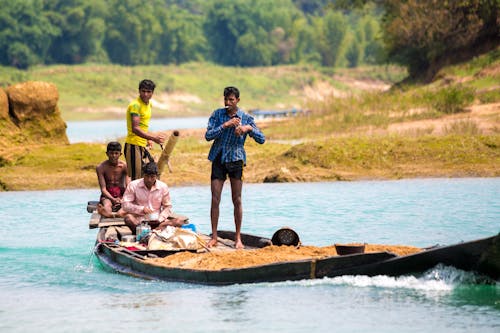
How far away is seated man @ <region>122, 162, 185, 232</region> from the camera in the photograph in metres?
12.4

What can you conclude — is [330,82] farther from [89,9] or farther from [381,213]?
[381,213]

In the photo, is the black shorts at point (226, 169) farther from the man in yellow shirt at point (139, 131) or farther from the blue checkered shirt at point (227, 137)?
the man in yellow shirt at point (139, 131)

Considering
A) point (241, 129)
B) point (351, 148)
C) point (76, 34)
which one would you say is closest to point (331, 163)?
point (351, 148)

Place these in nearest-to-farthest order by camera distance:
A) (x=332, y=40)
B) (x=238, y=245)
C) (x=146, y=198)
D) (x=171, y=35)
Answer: (x=238, y=245)
(x=146, y=198)
(x=171, y=35)
(x=332, y=40)

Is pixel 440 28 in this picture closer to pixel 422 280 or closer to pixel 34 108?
pixel 34 108

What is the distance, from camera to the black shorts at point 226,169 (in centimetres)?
1174

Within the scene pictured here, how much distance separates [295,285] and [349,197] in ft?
31.5

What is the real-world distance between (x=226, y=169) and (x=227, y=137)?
0.40 meters

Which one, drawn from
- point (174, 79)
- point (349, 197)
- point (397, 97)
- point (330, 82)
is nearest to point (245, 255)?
point (349, 197)

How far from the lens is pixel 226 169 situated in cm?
1184

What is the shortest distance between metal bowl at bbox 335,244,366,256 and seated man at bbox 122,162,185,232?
2679mm

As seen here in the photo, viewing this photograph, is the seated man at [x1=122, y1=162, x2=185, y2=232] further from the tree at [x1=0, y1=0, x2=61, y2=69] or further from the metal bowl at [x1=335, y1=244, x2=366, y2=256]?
the tree at [x1=0, y1=0, x2=61, y2=69]

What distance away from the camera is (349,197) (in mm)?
19750

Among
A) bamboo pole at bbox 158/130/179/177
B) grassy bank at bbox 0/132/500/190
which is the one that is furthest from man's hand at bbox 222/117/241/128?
grassy bank at bbox 0/132/500/190
